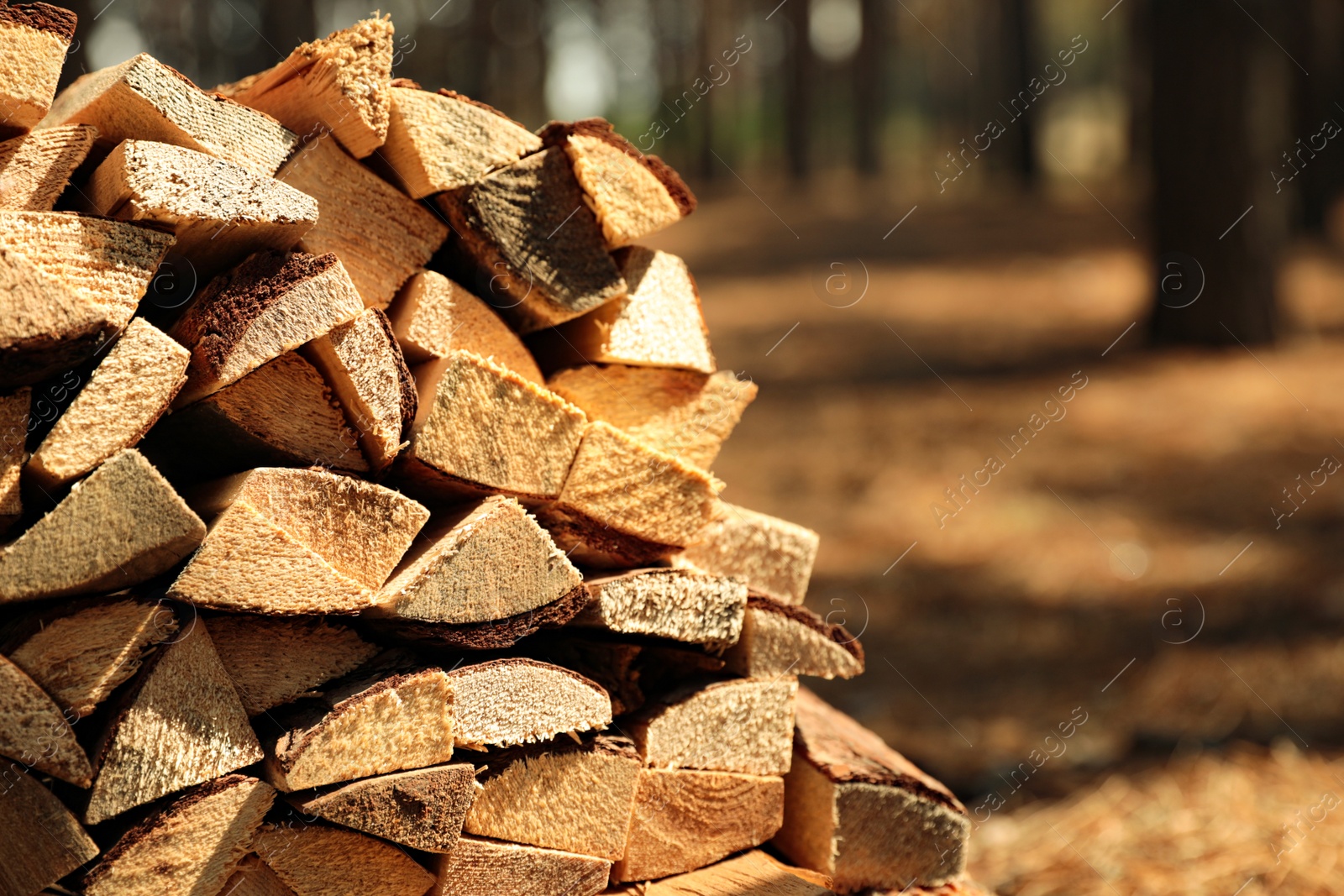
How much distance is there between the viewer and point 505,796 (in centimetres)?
173

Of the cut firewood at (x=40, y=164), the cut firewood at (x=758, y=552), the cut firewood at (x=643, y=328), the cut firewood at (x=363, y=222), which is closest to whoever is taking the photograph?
the cut firewood at (x=40, y=164)

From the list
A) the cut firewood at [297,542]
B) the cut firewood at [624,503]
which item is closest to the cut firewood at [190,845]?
the cut firewood at [297,542]

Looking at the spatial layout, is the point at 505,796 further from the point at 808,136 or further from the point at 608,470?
the point at 808,136

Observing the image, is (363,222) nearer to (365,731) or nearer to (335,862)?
(365,731)

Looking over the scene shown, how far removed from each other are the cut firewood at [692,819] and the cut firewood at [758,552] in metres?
0.35

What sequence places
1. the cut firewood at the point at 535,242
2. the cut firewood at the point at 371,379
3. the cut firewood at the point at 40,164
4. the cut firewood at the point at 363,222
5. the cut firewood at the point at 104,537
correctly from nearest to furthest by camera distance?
the cut firewood at the point at 104,537
the cut firewood at the point at 40,164
the cut firewood at the point at 371,379
the cut firewood at the point at 363,222
the cut firewood at the point at 535,242

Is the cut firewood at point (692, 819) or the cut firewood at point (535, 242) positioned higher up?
the cut firewood at point (535, 242)

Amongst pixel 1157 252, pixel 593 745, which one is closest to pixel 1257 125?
pixel 1157 252

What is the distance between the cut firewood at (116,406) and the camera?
143cm

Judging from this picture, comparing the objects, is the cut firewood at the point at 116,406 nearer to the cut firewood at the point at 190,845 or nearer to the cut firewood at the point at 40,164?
the cut firewood at the point at 40,164

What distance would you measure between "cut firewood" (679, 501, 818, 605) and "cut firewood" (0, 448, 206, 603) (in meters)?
0.91

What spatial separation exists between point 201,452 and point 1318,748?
3274mm

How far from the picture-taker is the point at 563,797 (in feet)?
5.80

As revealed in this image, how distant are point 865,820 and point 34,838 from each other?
1.34m
